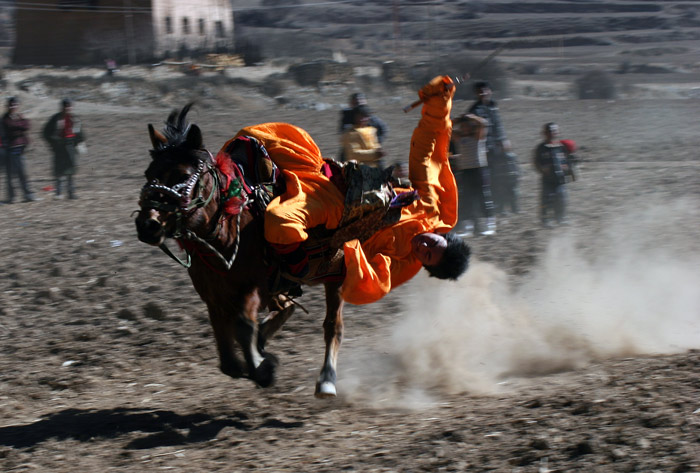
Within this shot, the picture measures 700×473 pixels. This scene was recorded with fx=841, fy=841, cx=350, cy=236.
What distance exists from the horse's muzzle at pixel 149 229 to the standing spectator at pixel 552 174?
24.0 ft

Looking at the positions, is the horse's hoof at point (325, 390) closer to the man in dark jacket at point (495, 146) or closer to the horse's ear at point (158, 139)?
the horse's ear at point (158, 139)

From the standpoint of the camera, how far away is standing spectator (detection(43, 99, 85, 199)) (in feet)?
43.2

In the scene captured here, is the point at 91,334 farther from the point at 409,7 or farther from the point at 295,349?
the point at 409,7

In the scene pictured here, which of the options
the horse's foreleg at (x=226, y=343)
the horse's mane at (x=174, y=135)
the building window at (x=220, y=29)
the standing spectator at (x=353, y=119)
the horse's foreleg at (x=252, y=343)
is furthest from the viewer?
the building window at (x=220, y=29)

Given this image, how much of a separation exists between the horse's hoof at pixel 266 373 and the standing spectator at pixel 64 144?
863 centimetres

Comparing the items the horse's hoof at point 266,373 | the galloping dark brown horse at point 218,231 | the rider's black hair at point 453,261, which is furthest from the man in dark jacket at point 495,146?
the horse's hoof at point 266,373

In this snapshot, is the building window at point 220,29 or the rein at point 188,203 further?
the building window at point 220,29

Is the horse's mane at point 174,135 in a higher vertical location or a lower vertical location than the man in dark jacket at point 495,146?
higher

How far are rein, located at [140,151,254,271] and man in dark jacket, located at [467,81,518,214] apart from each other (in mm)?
5872

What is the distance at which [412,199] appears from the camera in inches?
228

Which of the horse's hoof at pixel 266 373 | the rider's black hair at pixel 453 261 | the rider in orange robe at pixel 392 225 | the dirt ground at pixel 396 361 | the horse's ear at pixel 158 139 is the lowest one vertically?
the dirt ground at pixel 396 361

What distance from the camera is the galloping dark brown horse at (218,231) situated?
15.3 ft

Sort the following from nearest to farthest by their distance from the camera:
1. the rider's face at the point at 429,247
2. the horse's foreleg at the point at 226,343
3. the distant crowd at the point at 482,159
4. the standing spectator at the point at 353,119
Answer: the horse's foreleg at the point at 226,343 → the rider's face at the point at 429,247 → the distant crowd at the point at 482,159 → the standing spectator at the point at 353,119

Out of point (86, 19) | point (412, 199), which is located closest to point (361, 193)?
point (412, 199)
